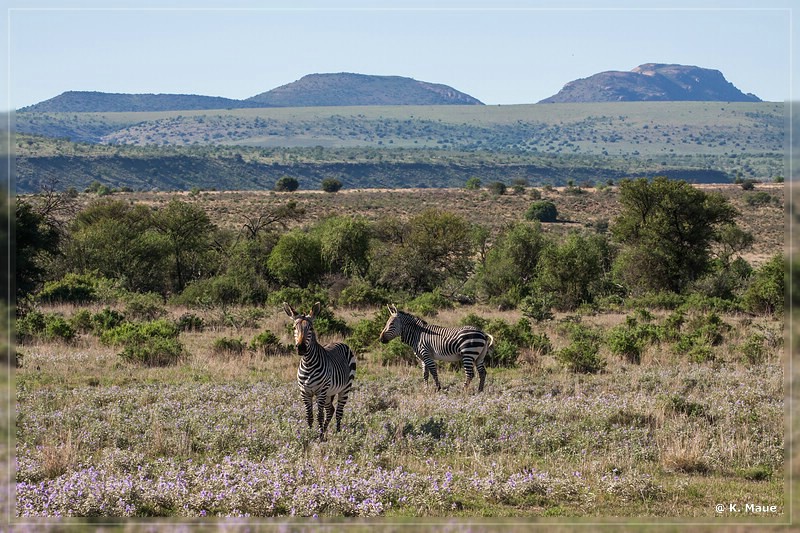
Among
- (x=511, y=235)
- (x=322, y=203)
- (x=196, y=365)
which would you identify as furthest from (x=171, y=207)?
(x=322, y=203)

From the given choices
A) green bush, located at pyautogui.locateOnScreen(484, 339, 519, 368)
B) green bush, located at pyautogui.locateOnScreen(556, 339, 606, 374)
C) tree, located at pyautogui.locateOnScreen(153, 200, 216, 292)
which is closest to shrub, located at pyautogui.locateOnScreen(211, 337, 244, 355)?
green bush, located at pyautogui.locateOnScreen(484, 339, 519, 368)

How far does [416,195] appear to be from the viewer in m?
103

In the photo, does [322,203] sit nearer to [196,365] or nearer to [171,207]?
[171,207]

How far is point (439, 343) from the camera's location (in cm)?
1680

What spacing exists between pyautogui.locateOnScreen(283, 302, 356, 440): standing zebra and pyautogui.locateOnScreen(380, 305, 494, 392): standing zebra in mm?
3928

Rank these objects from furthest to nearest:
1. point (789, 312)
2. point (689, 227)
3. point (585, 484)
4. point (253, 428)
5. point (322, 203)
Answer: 1. point (322, 203)
2. point (689, 227)
3. point (253, 428)
4. point (585, 484)
5. point (789, 312)

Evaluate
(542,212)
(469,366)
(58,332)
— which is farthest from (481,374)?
(542,212)

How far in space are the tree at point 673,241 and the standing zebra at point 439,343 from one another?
2179 centimetres

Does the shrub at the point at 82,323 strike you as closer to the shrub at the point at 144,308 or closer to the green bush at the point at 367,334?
the shrub at the point at 144,308

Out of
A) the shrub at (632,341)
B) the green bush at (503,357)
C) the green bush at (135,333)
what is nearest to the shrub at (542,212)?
the shrub at (632,341)

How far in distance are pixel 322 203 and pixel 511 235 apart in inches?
1945

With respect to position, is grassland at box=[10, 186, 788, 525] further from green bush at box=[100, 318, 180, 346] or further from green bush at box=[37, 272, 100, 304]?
green bush at box=[37, 272, 100, 304]

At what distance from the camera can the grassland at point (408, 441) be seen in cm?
880

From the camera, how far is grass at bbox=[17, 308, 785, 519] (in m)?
8.88
